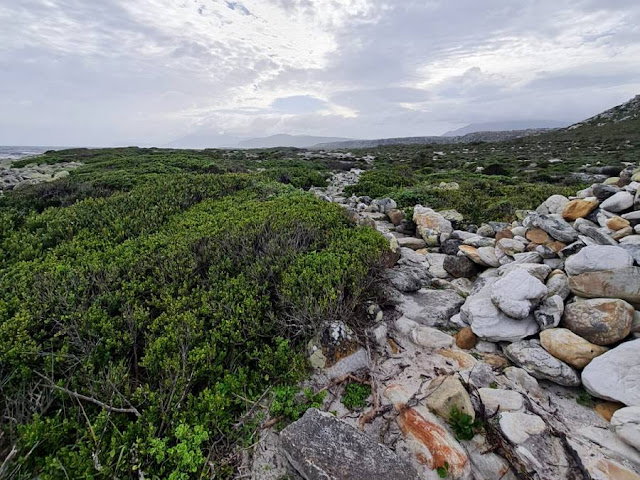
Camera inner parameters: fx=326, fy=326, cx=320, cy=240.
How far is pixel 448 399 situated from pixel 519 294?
1.76 m

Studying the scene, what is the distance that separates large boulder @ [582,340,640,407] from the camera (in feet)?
9.03

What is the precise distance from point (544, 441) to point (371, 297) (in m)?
2.31

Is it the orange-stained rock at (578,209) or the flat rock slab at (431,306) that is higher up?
the orange-stained rock at (578,209)

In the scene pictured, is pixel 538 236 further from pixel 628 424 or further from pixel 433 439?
pixel 433 439

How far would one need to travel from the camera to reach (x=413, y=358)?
3.66m

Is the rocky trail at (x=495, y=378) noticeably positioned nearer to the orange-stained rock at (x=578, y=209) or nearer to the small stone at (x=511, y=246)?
the small stone at (x=511, y=246)

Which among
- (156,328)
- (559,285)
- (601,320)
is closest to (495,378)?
(601,320)

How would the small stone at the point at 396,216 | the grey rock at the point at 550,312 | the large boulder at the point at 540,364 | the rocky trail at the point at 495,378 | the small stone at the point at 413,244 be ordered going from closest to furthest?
1. the rocky trail at the point at 495,378
2. the large boulder at the point at 540,364
3. the grey rock at the point at 550,312
4. the small stone at the point at 413,244
5. the small stone at the point at 396,216

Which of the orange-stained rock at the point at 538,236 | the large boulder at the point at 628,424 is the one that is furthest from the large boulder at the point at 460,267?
the large boulder at the point at 628,424

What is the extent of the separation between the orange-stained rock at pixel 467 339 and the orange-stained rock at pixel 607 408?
1171 millimetres

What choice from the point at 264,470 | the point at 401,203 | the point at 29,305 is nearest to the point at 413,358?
the point at 264,470

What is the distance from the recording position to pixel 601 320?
3320 millimetres

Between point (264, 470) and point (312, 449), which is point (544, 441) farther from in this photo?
point (264, 470)

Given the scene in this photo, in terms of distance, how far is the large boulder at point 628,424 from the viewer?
2426 millimetres
